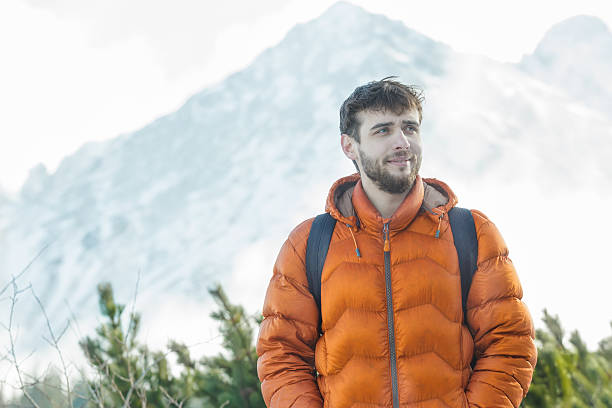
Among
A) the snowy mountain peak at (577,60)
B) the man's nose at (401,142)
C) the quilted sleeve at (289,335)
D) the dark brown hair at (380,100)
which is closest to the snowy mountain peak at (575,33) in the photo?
the snowy mountain peak at (577,60)

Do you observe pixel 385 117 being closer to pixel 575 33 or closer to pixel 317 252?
pixel 317 252

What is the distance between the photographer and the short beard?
1.74m

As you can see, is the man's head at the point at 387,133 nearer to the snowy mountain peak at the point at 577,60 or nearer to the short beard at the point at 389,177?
the short beard at the point at 389,177

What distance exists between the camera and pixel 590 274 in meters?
32.8

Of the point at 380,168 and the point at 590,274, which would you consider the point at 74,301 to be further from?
the point at 380,168

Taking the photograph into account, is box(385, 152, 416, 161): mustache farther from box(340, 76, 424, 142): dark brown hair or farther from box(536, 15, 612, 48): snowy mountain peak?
box(536, 15, 612, 48): snowy mountain peak

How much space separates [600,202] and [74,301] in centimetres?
4870

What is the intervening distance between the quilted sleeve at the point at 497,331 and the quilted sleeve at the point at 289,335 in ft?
1.68

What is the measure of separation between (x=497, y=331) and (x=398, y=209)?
19.1 inches

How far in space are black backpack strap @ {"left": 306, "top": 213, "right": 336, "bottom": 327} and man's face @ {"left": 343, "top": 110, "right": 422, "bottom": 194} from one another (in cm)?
23

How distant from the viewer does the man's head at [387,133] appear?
1.74 meters

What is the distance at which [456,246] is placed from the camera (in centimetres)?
171

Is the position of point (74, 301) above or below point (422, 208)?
above


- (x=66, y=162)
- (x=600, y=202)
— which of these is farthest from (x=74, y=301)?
(x=600, y=202)
